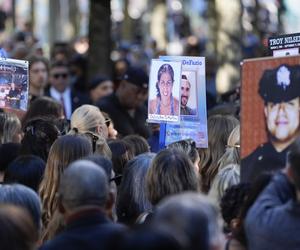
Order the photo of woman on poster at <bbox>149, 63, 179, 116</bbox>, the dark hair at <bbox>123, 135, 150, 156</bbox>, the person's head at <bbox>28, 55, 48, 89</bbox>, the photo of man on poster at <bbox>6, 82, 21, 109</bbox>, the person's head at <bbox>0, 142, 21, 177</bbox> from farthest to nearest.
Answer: the person's head at <bbox>28, 55, 48, 89</bbox>
the photo of man on poster at <bbox>6, 82, 21, 109</bbox>
the dark hair at <bbox>123, 135, 150, 156</bbox>
the photo of woman on poster at <bbox>149, 63, 179, 116</bbox>
the person's head at <bbox>0, 142, 21, 177</bbox>

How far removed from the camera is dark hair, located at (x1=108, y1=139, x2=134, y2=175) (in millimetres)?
9203

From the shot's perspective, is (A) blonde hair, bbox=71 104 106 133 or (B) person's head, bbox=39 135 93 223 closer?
(B) person's head, bbox=39 135 93 223

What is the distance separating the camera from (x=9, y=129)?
10070 mm

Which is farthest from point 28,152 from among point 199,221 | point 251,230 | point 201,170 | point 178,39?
point 178,39

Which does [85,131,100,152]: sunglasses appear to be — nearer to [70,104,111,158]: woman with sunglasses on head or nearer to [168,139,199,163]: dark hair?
[70,104,111,158]: woman with sunglasses on head

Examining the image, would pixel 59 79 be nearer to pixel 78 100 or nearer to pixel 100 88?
pixel 78 100

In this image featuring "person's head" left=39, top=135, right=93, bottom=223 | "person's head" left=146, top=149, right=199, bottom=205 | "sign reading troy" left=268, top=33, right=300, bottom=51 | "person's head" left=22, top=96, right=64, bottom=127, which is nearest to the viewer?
"person's head" left=146, top=149, right=199, bottom=205

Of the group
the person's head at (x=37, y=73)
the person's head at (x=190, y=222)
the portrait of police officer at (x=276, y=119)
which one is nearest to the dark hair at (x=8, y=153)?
the portrait of police officer at (x=276, y=119)

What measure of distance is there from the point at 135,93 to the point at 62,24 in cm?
4521

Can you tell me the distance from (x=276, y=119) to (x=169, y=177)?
904mm

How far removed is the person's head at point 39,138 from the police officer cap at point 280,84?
10.1 feet

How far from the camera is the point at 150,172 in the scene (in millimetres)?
7309

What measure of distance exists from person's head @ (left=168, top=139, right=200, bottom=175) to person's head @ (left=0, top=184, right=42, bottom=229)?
1.78 m

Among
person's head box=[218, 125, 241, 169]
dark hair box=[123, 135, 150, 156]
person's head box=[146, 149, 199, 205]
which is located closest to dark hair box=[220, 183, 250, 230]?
person's head box=[146, 149, 199, 205]
